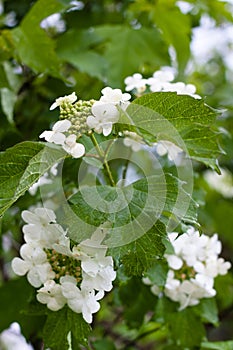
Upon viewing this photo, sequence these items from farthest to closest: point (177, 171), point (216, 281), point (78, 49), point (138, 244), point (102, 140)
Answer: point (78, 49)
point (216, 281)
point (177, 171)
point (102, 140)
point (138, 244)

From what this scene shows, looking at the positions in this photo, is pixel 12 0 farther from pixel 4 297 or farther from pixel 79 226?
pixel 79 226

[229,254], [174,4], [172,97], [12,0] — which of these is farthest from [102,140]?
[229,254]

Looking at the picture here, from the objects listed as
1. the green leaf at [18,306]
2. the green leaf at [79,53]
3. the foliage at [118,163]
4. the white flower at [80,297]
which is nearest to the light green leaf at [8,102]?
the foliage at [118,163]

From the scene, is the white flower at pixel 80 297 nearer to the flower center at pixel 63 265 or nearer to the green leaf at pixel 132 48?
the flower center at pixel 63 265

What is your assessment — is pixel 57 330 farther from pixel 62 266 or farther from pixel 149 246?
pixel 149 246

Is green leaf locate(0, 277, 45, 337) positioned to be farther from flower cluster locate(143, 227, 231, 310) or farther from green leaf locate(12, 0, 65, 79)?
Answer: green leaf locate(12, 0, 65, 79)

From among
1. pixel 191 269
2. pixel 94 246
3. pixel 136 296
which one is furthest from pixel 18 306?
pixel 94 246

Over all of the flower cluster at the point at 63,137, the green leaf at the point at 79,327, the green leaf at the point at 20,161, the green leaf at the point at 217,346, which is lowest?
the green leaf at the point at 217,346
